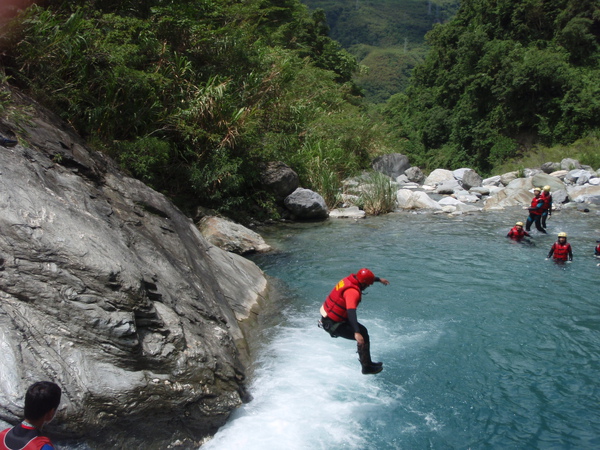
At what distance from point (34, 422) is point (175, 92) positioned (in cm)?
1174

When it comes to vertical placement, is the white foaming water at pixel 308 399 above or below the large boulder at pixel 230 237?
below

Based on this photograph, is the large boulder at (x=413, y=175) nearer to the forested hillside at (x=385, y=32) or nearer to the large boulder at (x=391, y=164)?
the large boulder at (x=391, y=164)

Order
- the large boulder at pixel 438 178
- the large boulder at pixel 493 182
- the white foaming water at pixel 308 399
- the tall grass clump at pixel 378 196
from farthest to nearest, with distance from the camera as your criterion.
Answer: the large boulder at pixel 438 178 → the large boulder at pixel 493 182 → the tall grass clump at pixel 378 196 → the white foaming water at pixel 308 399

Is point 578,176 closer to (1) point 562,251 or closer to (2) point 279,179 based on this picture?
(1) point 562,251

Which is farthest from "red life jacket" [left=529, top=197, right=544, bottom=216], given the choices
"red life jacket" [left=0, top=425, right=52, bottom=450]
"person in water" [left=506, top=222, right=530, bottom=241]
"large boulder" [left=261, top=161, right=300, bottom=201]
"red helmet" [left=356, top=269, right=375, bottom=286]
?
"red life jacket" [left=0, top=425, right=52, bottom=450]

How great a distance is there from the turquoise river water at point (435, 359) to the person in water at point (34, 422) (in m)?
2.23

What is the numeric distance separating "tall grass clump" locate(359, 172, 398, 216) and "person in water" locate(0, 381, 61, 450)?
52.6ft

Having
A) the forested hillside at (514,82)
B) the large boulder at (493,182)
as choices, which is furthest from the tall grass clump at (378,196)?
the forested hillside at (514,82)

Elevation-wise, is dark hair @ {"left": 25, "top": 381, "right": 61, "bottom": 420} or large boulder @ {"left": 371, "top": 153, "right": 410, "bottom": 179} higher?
dark hair @ {"left": 25, "top": 381, "right": 61, "bottom": 420}

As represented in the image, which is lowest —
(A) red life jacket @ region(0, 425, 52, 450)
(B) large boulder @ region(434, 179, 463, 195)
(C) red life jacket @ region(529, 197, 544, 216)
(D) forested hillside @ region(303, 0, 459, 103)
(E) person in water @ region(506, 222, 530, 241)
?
(B) large boulder @ region(434, 179, 463, 195)

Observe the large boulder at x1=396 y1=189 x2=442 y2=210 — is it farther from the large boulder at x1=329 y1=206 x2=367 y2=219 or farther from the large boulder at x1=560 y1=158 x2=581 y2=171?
the large boulder at x1=560 y1=158 x2=581 y2=171

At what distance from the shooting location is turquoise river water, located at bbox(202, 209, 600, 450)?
5.44 meters

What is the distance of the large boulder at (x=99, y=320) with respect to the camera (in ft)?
14.0

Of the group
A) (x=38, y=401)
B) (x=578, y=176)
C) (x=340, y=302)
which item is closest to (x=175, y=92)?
(x=340, y=302)
